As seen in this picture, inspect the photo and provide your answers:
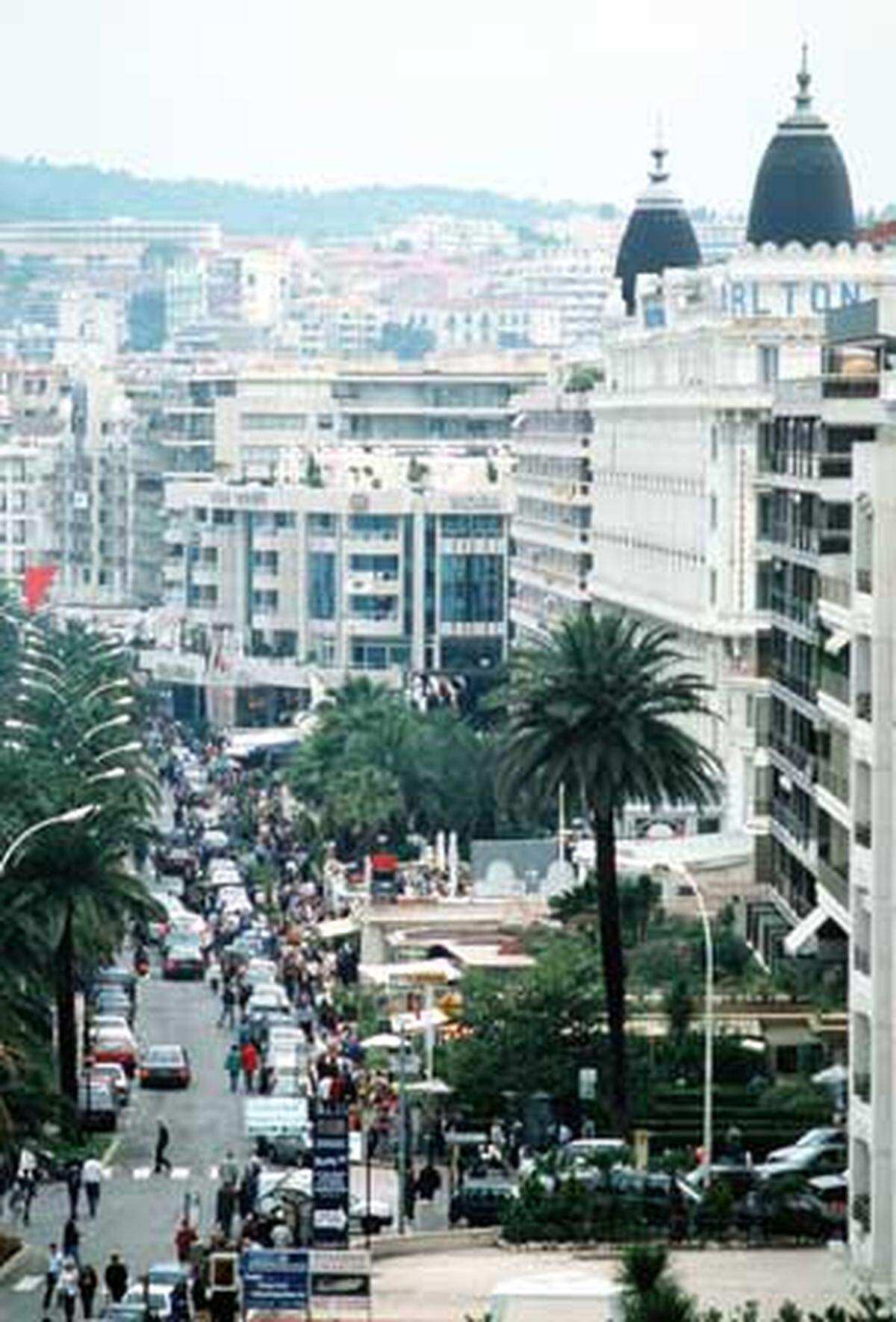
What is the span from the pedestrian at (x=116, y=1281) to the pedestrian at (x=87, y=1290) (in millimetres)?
161

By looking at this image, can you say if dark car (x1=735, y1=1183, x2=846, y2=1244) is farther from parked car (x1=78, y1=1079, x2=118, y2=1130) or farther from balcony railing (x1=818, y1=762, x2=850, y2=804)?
parked car (x1=78, y1=1079, x2=118, y2=1130)

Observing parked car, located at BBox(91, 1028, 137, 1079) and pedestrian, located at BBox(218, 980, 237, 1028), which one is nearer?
parked car, located at BBox(91, 1028, 137, 1079)

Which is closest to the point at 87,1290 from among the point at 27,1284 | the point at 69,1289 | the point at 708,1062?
the point at 69,1289

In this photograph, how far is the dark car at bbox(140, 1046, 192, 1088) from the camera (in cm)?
8625

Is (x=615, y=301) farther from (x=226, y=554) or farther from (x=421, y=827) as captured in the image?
(x=226, y=554)

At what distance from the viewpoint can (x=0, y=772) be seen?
3654 inches

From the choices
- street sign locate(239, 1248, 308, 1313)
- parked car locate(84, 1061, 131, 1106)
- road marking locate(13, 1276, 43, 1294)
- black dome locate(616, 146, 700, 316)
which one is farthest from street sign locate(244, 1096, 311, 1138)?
black dome locate(616, 146, 700, 316)

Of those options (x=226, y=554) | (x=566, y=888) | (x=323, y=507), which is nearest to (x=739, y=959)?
(x=566, y=888)

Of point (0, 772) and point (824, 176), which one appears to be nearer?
point (0, 772)

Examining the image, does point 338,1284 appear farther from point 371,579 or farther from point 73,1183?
point 371,579

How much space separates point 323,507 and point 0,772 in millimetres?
92298

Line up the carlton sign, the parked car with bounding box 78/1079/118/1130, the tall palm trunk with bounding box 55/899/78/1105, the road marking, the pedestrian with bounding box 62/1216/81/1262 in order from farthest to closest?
the carlton sign, the parked car with bounding box 78/1079/118/1130, the tall palm trunk with bounding box 55/899/78/1105, the pedestrian with bounding box 62/1216/81/1262, the road marking

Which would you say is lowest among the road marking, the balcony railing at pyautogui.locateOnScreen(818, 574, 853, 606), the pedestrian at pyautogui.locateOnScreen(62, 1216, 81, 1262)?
the road marking

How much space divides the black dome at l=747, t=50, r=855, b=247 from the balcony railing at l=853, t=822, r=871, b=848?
58408mm
